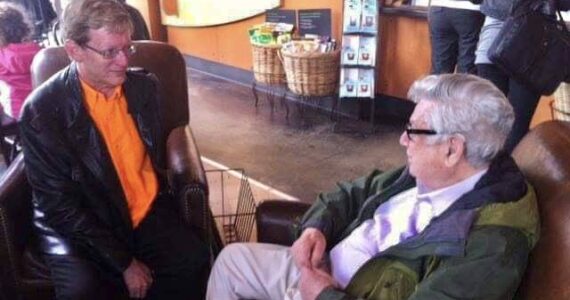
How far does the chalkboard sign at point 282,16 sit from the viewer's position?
13.7 feet

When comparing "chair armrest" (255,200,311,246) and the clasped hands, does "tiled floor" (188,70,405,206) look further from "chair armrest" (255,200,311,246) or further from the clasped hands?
the clasped hands

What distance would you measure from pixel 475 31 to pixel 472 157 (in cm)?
187

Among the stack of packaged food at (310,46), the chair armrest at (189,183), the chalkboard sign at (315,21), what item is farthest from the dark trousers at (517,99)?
the chalkboard sign at (315,21)

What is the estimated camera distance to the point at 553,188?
1191 mm

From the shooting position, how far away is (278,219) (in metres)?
1.63

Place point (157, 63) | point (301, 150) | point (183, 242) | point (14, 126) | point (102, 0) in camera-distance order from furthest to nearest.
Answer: point (301, 150) → point (14, 126) → point (157, 63) → point (183, 242) → point (102, 0)

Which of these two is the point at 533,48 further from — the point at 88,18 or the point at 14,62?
the point at 14,62

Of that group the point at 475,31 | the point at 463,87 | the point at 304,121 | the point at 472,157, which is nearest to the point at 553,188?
the point at 472,157

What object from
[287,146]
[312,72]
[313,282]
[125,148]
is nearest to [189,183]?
[125,148]

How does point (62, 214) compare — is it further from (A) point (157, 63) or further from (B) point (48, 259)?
(A) point (157, 63)

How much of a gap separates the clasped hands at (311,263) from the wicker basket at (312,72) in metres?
2.31

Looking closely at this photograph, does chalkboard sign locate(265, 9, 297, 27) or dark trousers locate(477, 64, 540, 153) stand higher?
chalkboard sign locate(265, 9, 297, 27)

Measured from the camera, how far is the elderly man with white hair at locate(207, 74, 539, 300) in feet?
3.58

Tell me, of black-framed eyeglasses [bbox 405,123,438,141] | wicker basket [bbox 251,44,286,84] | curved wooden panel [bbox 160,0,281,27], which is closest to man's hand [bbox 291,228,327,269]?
black-framed eyeglasses [bbox 405,123,438,141]
